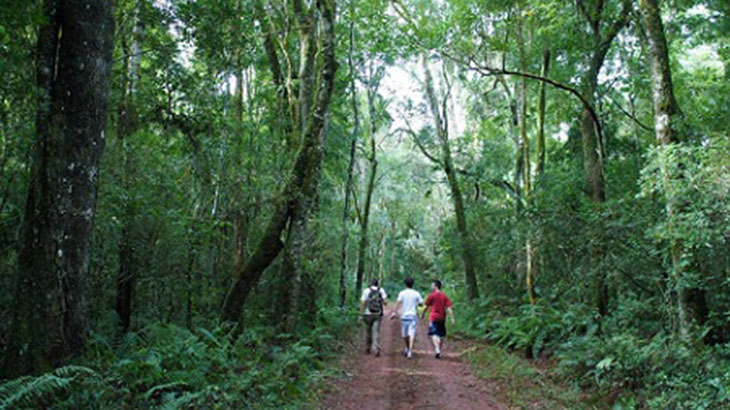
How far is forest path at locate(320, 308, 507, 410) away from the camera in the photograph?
26.2 feet

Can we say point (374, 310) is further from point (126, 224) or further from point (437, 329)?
point (126, 224)

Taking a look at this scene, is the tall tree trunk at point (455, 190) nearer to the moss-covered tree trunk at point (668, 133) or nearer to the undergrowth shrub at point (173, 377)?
the undergrowth shrub at point (173, 377)

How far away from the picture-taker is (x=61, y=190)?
581 cm

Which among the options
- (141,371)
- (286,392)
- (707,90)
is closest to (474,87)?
(707,90)

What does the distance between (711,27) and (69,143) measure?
16.1 m

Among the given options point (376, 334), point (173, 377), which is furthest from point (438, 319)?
point (173, 377)

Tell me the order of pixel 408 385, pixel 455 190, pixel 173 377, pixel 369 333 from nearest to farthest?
pixel 173 377 < pixel 408 385 < pixel 369 333 < pixel 455 190

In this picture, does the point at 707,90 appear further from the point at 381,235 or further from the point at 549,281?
the point at 381,235

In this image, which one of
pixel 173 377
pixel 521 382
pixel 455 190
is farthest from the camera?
pixel 455 190

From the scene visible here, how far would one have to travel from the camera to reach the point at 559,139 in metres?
24.0

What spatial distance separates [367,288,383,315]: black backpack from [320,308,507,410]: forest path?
1.08 meters

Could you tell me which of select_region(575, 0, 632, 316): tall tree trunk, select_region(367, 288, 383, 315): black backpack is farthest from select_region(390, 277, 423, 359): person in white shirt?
select_region(575, 0, 632, 316): tall tree trunk

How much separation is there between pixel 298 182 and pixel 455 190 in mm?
10971

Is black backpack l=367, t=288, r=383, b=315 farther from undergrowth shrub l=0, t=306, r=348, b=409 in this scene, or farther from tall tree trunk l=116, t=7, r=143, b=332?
tall tree trunk l=116, t=7, r=143, b=332
